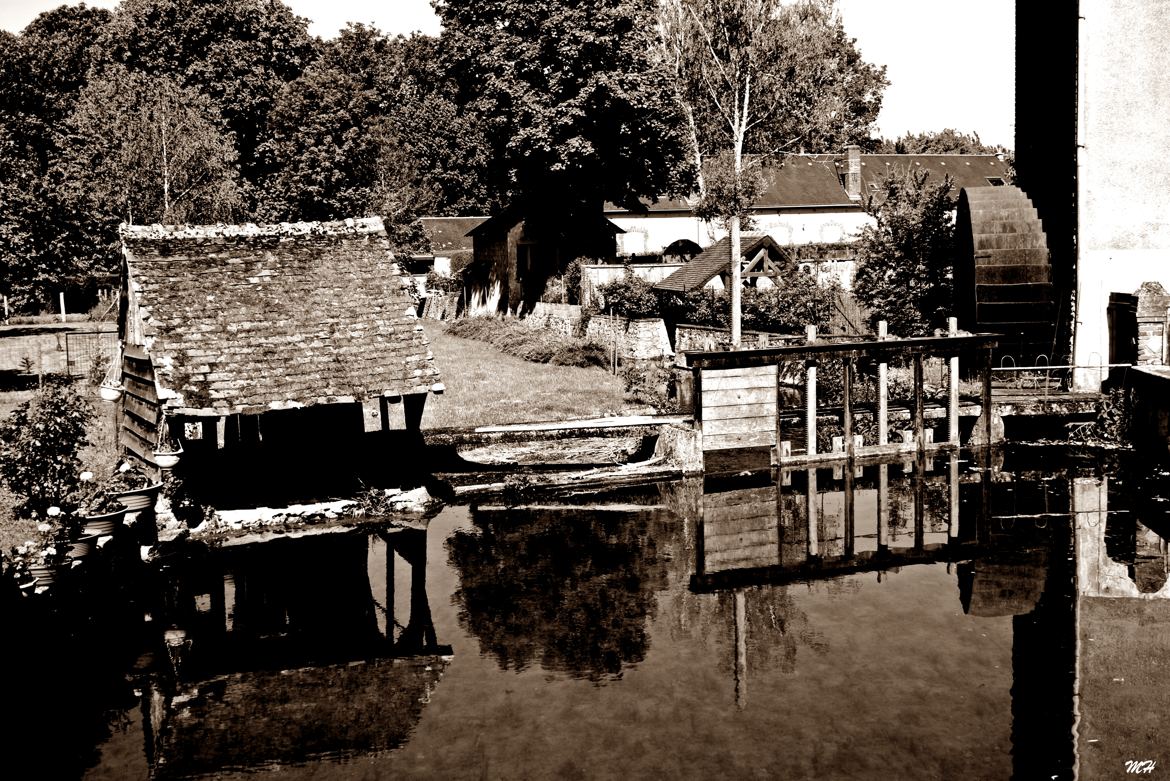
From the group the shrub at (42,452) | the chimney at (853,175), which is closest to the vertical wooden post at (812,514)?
the shrub at (42,452)

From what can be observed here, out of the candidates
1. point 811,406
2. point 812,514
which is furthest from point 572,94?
point 812,514

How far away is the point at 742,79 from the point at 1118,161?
14.9 m

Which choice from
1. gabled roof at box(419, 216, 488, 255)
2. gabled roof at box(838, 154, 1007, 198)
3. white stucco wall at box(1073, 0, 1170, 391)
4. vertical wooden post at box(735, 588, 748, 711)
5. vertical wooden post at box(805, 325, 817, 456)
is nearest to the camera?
vertical wooden post at box(735, 588, 748, 711)

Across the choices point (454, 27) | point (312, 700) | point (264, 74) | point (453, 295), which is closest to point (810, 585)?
point (312, 700)

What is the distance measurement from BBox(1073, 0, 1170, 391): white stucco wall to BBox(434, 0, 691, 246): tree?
1639cm

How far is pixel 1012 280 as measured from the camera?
2323 centimetres

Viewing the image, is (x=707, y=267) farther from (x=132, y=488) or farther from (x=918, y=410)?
(x=132, y=488)

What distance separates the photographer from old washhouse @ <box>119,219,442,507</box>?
14.4 meters

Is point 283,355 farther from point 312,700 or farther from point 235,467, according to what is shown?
point 312,700

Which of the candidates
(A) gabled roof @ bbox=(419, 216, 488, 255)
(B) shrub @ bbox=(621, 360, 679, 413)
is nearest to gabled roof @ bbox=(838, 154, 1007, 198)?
(A) gabled roof @ bbox=(419, 216, 488, 255)

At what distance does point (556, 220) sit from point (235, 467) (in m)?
26.6

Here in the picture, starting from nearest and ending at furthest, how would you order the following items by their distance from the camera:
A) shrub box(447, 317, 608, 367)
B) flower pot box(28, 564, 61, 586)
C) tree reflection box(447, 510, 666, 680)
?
tree reflection box(447, 510, 666, 680) < flower pot box(28, 564, 61, 586) < shrub box(447, 317, 608, 367)

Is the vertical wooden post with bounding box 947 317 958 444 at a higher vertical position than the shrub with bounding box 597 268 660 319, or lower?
lower

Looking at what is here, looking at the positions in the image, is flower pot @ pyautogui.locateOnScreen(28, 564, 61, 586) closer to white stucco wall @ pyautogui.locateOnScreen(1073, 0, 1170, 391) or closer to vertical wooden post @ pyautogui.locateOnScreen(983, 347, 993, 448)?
vertical wooden post @ pyautogui.locateOnScreen(983, 347, 993, 448)
